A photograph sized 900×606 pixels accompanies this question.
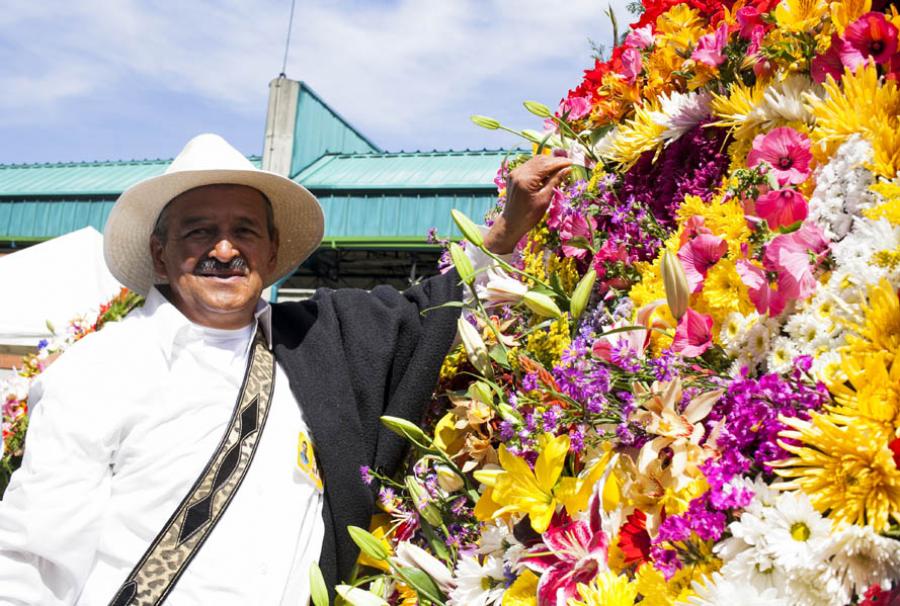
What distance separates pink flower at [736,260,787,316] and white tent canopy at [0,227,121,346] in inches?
229

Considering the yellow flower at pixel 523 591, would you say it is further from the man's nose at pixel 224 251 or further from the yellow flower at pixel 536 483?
the man's nose at pixel 224 251

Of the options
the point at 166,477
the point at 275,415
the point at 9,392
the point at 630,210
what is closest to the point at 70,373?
the point at 166,477

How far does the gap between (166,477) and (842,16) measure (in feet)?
4.87

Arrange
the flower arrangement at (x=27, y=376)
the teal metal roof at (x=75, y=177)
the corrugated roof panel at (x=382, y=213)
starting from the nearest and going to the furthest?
the flower arrangement at (x=27, y=376) → the corrugated roof panel at (x=382, y=213) → the teal metal roof at (x=75, y=177)

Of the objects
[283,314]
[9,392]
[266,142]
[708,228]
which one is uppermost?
[266,142]

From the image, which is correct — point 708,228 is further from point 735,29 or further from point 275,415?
point 275,415

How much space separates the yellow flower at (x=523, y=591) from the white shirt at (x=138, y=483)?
0.75 meters

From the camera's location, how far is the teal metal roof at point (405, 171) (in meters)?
9.93

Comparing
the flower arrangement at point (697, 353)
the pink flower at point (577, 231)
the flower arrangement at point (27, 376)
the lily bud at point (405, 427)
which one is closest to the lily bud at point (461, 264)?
the flower arrangement at point (697, 353)

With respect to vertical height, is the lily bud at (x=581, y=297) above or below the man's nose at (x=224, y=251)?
below

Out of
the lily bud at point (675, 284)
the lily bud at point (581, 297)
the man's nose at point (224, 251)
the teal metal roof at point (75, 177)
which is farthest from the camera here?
the teal metal roof at point (75, 177)

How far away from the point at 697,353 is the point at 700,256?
0.15 meters

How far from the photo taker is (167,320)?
75.7 inches

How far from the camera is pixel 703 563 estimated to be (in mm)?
914
